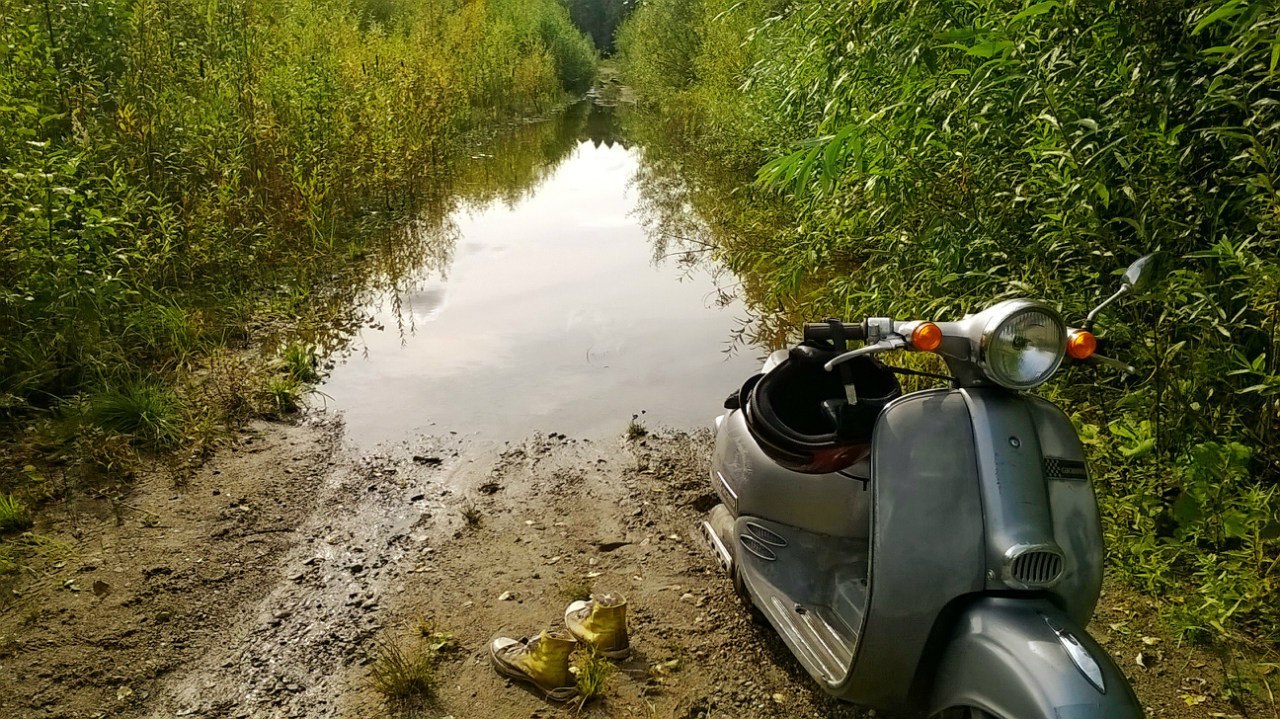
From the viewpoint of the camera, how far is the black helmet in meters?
2.11

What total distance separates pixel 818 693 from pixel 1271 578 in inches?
55.7

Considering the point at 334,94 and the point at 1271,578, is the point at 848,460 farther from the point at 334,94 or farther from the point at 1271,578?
the point at 334,94

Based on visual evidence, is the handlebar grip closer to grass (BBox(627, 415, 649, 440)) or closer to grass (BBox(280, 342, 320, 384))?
grass (BBox(627, 415, 649, 440))

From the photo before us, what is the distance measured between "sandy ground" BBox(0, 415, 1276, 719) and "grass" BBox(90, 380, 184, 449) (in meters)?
0.26

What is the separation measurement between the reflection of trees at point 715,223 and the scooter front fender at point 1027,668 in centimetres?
391

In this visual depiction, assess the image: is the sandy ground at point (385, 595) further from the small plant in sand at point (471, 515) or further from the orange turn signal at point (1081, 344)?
the orange turn signal at point (1081, 344)

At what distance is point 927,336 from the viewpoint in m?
1.82

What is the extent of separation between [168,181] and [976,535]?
5.27 m

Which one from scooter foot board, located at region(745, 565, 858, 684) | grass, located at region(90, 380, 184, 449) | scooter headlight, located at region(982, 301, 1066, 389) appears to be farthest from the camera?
grass, located at region(90, 380, 184, 449)

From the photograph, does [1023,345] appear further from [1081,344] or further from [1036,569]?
[1036,569]

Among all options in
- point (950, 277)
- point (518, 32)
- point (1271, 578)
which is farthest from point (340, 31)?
point (518, 32)

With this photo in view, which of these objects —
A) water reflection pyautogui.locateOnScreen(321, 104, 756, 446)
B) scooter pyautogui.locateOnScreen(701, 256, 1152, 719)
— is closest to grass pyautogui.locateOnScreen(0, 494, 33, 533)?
water reflection pyautogui.locateOnScreen(321, 104, 756, 446)

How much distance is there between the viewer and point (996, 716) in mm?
1590

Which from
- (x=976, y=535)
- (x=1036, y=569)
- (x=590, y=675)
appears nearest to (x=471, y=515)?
(x=590, y=675)
